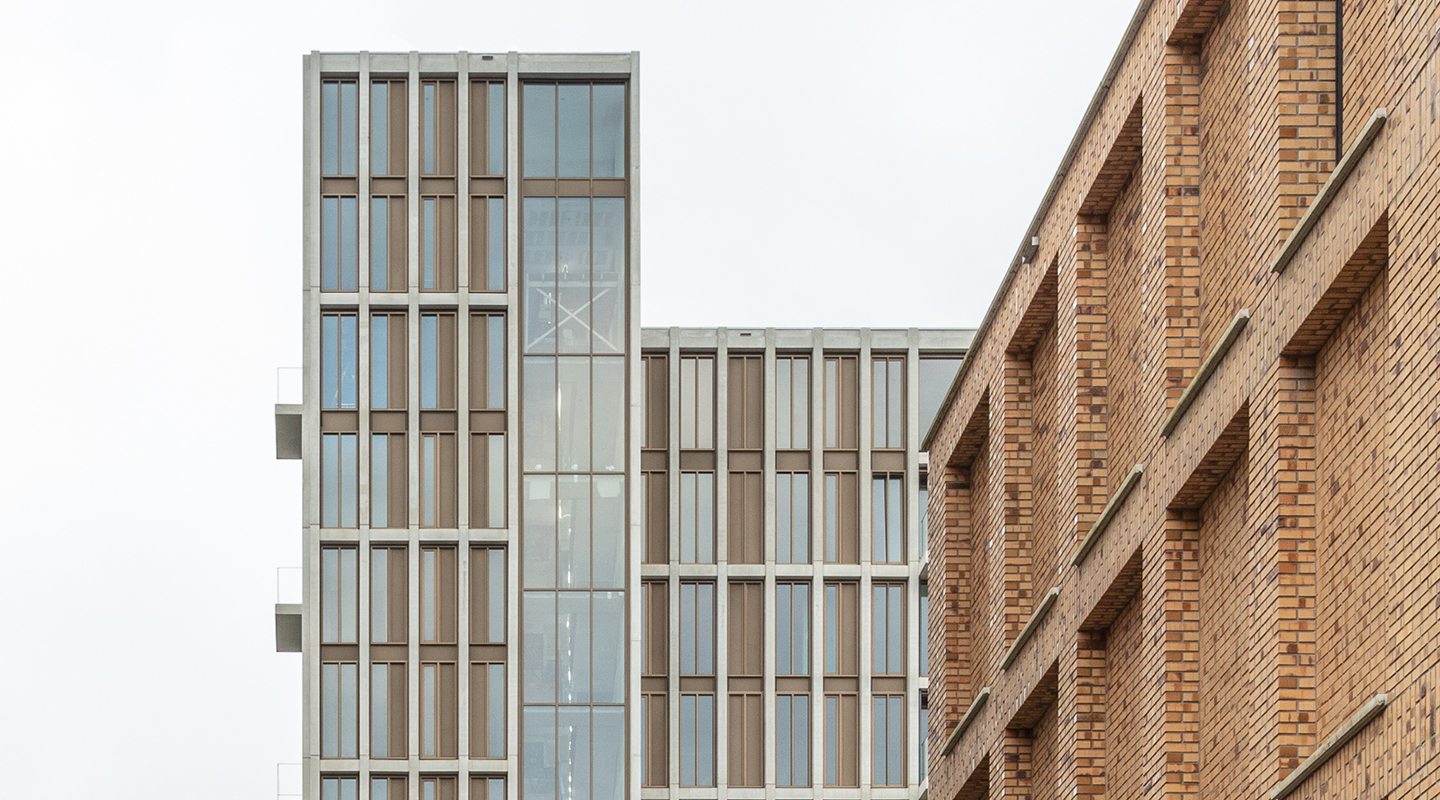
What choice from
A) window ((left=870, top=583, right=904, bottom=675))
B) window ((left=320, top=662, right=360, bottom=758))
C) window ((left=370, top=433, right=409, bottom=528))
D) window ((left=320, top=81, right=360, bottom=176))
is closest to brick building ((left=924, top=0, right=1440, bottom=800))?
window ((left=320, top=662, right=360, bottom=758))

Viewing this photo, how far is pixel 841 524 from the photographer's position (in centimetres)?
6675

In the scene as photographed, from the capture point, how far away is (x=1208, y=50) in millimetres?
22594

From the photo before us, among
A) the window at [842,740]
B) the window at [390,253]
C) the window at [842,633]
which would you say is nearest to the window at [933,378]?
the window at [842,633]

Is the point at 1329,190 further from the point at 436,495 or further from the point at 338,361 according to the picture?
the point at 338,361

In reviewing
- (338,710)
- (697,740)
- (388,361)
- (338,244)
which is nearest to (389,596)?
(338,710)

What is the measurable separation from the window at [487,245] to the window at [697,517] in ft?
30.2

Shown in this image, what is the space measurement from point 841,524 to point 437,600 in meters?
12.5

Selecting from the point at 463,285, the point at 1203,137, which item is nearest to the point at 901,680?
the point at 463,285

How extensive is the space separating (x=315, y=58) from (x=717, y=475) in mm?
16019

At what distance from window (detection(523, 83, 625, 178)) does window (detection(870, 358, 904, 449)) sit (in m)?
Answer: 10.6

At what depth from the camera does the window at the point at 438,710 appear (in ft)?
194

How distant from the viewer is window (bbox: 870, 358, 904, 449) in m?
67.1

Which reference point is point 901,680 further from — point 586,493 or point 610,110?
point 610,110

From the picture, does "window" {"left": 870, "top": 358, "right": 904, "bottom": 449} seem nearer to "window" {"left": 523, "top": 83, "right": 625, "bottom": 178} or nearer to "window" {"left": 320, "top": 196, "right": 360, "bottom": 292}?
"window" {"left": 523, "top": 83, "right": 625, "bottom": 178}
